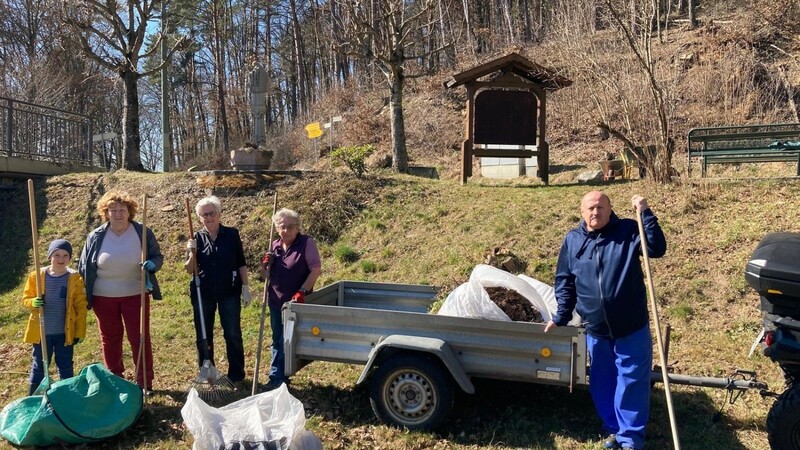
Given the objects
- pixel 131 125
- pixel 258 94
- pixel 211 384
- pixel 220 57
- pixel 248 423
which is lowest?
pixel 211 384

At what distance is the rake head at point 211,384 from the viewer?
15.8ft

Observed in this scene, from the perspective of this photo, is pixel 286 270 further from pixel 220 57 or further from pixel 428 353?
pixel 220 57

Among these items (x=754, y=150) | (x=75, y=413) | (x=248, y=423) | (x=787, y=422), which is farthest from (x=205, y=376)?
(x=754, y=150)

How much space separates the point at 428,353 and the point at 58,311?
2.93 meters

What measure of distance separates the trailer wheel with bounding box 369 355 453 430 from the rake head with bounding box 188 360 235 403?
4.81 ft

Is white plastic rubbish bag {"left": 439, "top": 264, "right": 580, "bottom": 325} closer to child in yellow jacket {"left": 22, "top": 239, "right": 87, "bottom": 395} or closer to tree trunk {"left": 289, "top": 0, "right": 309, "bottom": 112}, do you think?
child in yellow jacket {"left": 22, "top": 239, "right": 87, "bottom": 395}

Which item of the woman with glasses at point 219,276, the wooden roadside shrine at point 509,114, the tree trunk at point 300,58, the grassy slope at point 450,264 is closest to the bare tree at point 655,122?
the grassy slope at point 450,264

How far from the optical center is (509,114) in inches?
453

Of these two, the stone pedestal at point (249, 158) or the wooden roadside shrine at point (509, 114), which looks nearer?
the stone pedestal at point (249, 158)

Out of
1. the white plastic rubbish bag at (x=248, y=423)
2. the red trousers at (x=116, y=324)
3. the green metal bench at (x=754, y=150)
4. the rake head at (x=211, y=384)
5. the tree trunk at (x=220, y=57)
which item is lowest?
the rake head at (x=211, y=384)

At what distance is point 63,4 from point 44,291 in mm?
12108

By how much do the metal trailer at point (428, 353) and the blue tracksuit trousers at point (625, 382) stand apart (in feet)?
0.65

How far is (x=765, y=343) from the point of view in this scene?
12.3ft

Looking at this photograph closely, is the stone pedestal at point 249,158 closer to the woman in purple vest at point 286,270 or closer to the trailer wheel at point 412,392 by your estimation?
the woman in purple vest at point 286,270
